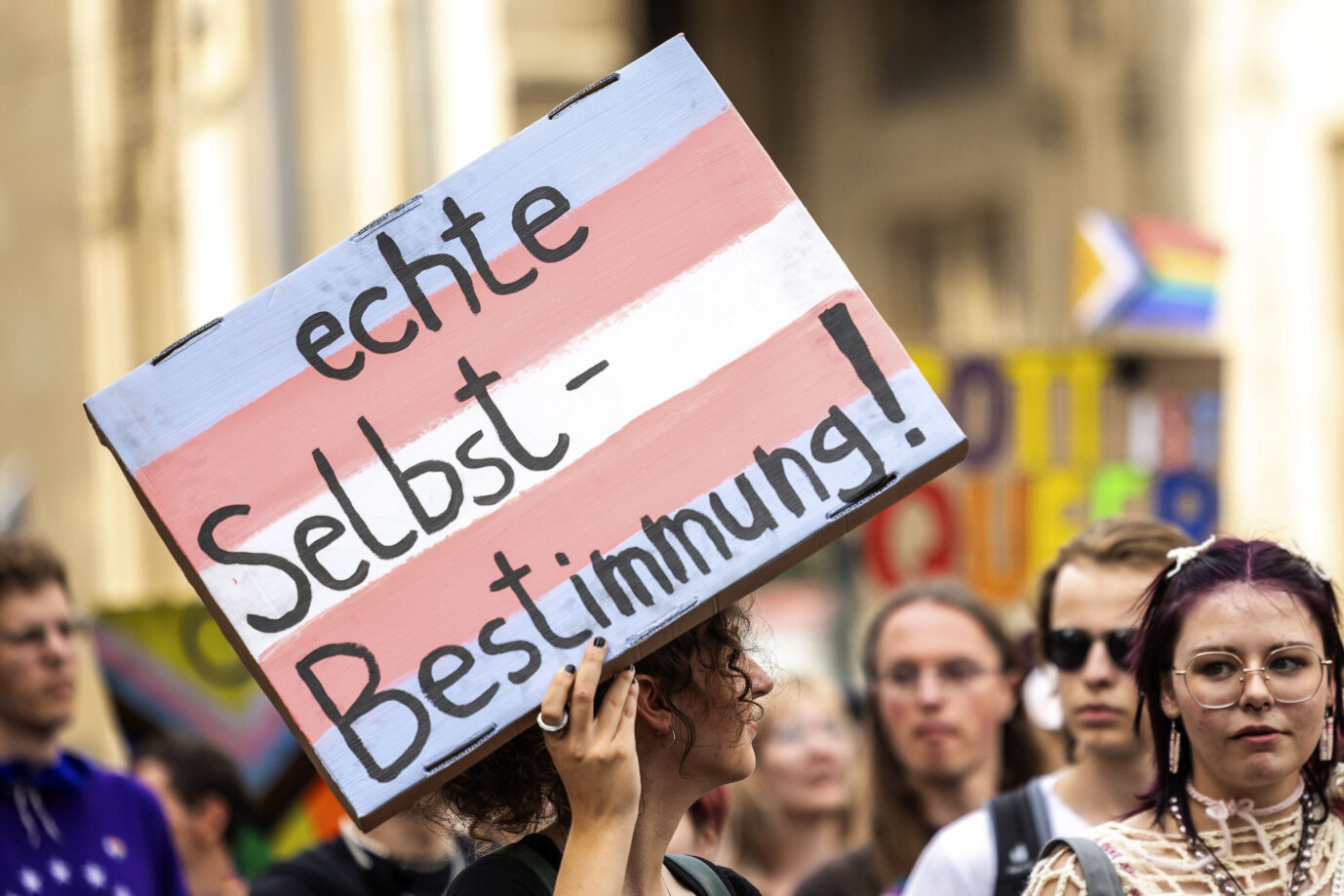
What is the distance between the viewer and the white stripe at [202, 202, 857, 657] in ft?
7.89

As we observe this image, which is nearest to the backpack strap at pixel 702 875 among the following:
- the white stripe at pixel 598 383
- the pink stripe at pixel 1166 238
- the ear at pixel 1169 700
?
the white stripe at pixel 598 383

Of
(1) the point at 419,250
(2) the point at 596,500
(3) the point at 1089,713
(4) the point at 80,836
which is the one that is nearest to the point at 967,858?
(3) the point at 1089,713

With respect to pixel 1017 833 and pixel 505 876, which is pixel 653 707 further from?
pixel 1017 833

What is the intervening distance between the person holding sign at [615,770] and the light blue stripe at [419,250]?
21.2 inches

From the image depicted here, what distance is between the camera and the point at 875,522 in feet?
30.7

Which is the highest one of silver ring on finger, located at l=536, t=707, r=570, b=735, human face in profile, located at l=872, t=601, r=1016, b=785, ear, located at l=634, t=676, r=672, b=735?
silver ring on finger, located at l=536, t=707, r=570, b=735

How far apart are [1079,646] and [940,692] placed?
775 millimetres

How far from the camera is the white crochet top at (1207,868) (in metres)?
2.45

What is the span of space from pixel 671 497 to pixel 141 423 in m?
0.71

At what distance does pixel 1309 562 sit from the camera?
104 inches

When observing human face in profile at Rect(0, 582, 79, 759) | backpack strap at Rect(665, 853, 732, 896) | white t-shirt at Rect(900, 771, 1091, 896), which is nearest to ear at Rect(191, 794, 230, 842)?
human face in profile at Rect(0, 582, 79, 759)

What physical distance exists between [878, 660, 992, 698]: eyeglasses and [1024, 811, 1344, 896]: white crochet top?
6.12 ft

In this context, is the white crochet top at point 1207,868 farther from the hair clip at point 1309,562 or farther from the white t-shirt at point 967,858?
the white t-shirt at point 967,858

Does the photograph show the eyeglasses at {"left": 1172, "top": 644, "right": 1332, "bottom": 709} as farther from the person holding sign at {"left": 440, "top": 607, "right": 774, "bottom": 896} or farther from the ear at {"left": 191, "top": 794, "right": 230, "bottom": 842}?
the ear at {"left": 191, "top": 794, "right": 230, "bottom": 842}
